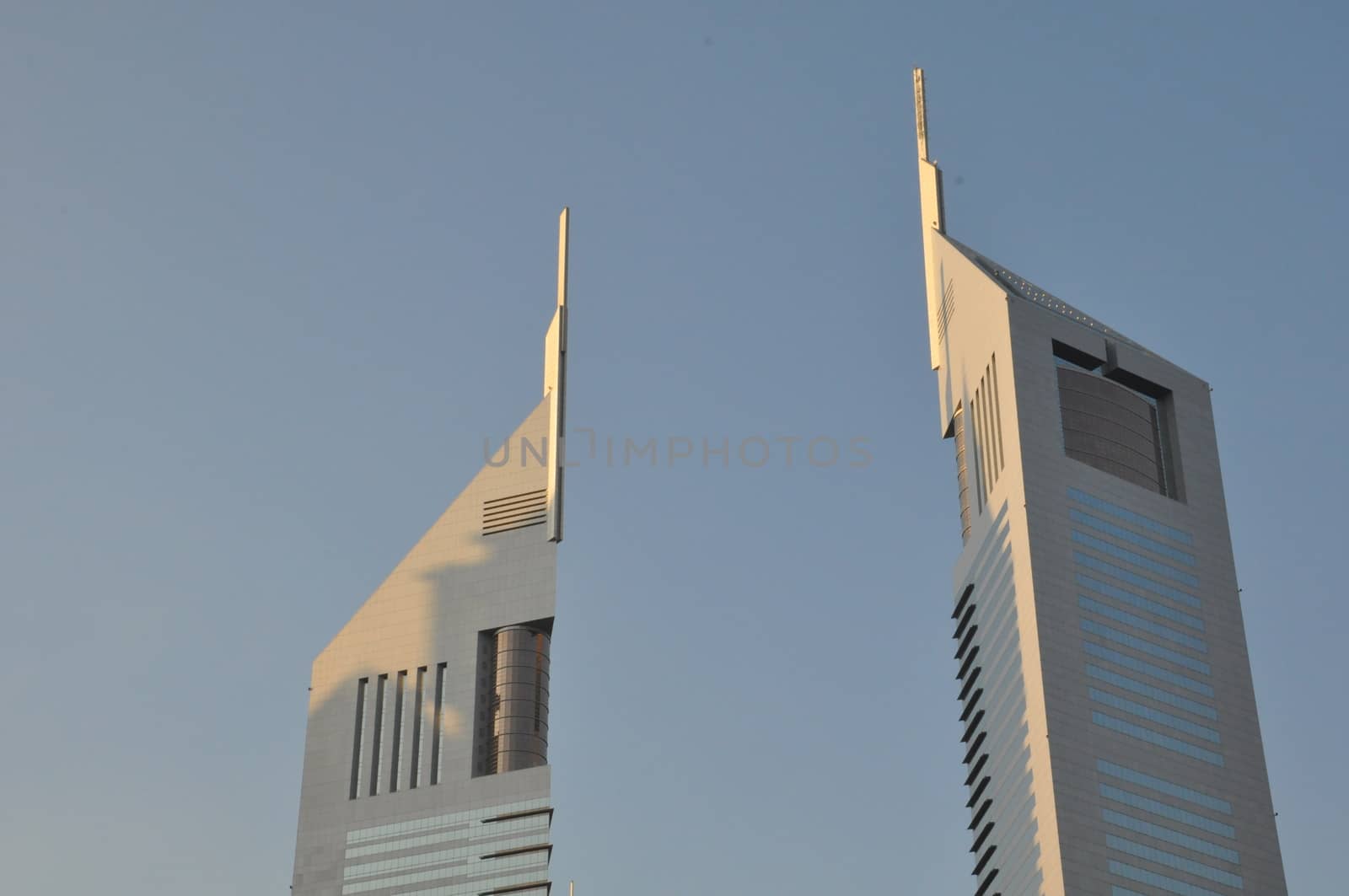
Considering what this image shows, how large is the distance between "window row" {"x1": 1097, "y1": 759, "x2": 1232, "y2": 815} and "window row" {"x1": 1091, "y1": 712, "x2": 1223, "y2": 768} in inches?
158

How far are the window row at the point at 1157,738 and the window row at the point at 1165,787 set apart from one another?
4.01 metres

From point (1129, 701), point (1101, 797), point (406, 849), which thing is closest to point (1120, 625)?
point (1129, 701)

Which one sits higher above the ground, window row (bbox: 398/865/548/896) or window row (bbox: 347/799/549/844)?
window row (bbox: 347/799/549/844)

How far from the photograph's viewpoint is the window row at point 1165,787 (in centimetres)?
18412

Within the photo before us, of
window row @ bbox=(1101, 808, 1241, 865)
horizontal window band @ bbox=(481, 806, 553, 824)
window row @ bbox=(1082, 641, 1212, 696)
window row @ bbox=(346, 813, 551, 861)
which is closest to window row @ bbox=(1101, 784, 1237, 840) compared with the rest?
window row @ bbox=(1101, 808, 1241, 865)

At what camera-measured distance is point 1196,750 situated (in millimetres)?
191125

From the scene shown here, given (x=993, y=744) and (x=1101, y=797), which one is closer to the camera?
(x=1101, y=797)

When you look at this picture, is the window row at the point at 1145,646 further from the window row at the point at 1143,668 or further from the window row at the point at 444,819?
the window row at the point at 444,819

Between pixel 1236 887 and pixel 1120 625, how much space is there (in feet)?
92.1

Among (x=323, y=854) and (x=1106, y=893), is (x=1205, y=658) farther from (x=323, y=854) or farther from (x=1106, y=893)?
(x=323, y=854)

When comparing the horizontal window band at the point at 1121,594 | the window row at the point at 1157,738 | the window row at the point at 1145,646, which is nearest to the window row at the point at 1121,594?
the horizontal window band at the point at 1121,594

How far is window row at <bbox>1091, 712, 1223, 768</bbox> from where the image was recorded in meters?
188

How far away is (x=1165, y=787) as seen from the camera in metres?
186

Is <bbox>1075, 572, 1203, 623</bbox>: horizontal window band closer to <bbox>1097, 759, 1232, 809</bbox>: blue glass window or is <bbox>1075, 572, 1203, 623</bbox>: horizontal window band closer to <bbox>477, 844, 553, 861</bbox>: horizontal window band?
<bbox>1097, 759, 1232, 809</bbox>: blue glass window
